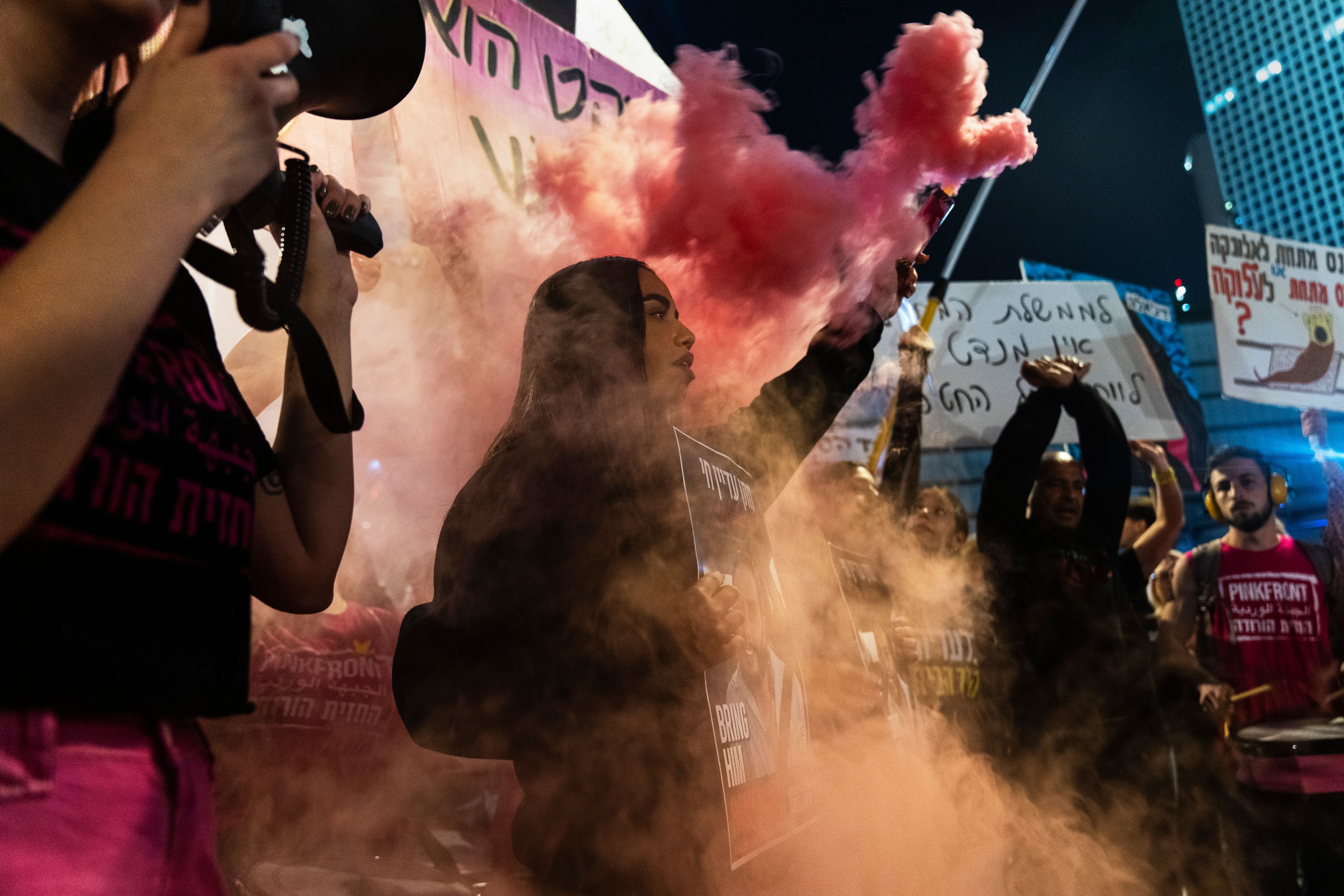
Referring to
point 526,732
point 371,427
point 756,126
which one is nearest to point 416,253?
point 371,427

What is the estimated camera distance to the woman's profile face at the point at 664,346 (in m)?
1.94

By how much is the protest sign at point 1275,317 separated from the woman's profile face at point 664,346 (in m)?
4.55

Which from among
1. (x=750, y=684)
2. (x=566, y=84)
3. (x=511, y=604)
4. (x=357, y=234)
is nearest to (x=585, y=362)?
(x=511, y=604)

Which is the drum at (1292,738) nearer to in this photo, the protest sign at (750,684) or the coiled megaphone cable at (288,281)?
the protest sign at (750,684)

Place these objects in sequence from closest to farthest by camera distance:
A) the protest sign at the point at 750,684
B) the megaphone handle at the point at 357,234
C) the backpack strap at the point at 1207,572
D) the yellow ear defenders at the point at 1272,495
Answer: the megaphone handle at the point at 357,234 < the protest sign at the point at 750,684 < the backpack strap at the point at 1207,572 < the yellow ear defenders at the point at 1272,495

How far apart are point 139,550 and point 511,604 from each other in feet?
2.98

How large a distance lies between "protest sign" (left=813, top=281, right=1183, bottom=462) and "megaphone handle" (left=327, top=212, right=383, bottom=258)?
4.55m

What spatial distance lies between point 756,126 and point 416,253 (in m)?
1.19

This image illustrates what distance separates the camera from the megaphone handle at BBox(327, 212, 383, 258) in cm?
121

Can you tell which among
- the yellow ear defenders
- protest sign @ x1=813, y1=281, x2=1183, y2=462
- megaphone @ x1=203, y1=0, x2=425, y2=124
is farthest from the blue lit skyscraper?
megaphone @ x1=203, y1=0, x2=425, y2=124

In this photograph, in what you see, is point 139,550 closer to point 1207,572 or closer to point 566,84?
point 566,84

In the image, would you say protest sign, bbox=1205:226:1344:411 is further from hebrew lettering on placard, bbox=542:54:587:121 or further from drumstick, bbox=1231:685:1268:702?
hebrew lettering on placard, bbox=542:54:587:121

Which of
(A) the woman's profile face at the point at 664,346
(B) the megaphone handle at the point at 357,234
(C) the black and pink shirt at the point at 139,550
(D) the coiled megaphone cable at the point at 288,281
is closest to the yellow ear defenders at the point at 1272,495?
(A) the woman's profile face at the point at 664,346

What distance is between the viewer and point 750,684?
158 centimetres
